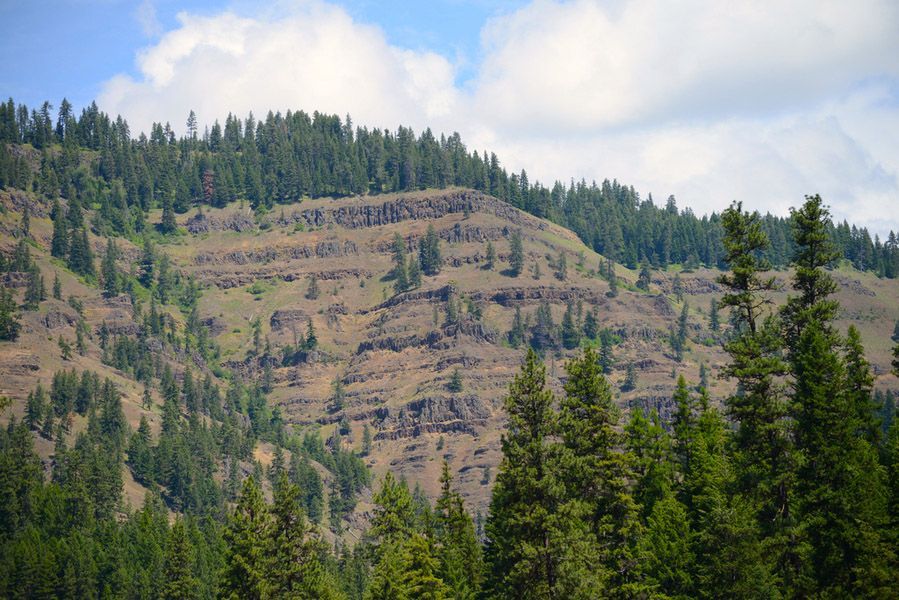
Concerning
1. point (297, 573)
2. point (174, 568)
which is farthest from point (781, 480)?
point (174, 568)

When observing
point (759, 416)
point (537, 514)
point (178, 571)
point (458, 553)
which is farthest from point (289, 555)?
point (759, 416)

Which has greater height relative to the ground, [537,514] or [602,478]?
[602,478]

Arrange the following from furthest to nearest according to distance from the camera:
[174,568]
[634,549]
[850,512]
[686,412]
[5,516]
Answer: [5,516] → [174,568] → [686,412] → [634,549] → [850,512]

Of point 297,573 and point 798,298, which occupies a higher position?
point 798,298

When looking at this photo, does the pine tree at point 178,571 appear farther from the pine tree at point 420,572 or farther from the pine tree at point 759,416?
the pine tree at point 759,416

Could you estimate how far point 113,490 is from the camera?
596 feet

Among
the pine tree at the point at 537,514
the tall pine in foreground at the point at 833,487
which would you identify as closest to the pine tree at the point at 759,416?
the tall pine in foreground at the point at 833,487

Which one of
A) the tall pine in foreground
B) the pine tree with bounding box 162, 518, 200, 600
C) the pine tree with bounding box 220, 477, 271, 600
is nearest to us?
the tall pine in foreground

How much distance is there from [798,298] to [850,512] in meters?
13.7

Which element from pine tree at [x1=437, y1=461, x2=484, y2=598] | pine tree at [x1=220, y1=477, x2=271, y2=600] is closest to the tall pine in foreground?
pine tree at [x1=437, y1=461, x2=484, y2=598]

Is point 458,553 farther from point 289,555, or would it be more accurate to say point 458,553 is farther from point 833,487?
point 833,487

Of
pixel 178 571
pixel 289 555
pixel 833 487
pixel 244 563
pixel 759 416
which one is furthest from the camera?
pixel 178 571

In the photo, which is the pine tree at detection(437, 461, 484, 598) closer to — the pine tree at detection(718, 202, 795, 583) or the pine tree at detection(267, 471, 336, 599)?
the pine tree at detection(267, 471, 336, 599)

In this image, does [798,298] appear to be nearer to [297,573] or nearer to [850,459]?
[850,459]
